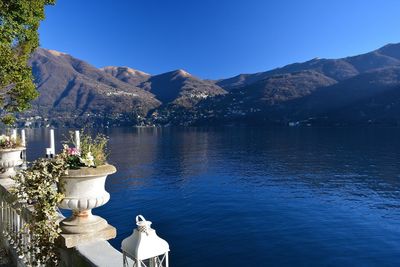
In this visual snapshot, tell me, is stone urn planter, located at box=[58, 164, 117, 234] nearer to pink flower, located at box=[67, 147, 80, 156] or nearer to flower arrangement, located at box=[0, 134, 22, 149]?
pink flower, located at box=[67, 147, 80, 156]

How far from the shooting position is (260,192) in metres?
39.8

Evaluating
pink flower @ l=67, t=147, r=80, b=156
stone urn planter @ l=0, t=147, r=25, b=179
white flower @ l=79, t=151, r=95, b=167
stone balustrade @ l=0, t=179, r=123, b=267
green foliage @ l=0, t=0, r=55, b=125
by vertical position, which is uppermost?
green foliage @ l=0, t=0, r=55, b=125

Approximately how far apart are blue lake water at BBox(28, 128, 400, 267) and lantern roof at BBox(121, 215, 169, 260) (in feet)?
59.0

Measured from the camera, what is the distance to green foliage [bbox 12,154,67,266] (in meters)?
4.86

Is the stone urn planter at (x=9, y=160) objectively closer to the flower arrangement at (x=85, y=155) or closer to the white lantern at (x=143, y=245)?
the flower arrangement at (x=85, y=155)

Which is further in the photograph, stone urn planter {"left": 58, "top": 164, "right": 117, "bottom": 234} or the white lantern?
stone urn planter {"left": 58, "top": 164, "right": 117, "bottom": 234}

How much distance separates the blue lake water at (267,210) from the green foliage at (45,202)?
16.5 metres

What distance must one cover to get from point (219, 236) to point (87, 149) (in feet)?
69.8

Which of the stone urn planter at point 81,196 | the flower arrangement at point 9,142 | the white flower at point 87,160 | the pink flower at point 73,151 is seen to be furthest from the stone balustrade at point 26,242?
the flower arrangement at point 9,142

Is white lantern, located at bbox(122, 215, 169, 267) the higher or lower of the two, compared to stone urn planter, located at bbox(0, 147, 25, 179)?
lower

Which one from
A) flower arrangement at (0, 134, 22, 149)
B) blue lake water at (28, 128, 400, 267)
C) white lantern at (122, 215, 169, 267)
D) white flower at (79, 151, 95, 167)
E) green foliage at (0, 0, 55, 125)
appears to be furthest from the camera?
blue lake water at (28, 128, 400, 267)

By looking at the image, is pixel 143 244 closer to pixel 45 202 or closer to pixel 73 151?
pixel 45 202

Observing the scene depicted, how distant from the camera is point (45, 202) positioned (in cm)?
489

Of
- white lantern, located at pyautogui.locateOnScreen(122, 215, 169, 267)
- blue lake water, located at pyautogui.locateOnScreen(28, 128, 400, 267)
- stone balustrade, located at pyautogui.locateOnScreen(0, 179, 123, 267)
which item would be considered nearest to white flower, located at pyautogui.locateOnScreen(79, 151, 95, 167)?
stone balustrade, located at pyautogui.locateOnScreen(0, 179, 123, 267)
